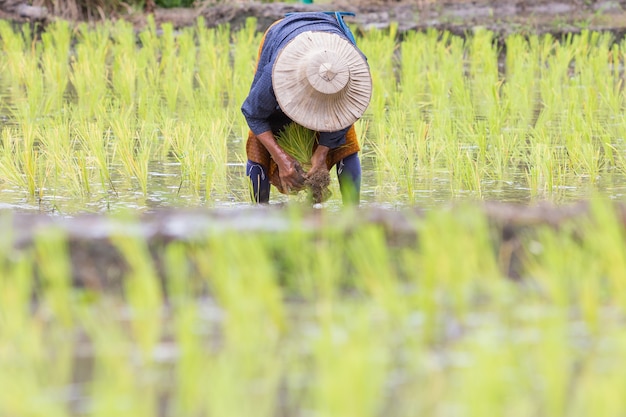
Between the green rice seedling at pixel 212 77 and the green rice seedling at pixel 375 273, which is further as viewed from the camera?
the green rice seedling at pixel 212 77

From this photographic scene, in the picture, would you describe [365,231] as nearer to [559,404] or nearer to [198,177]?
[559,404]

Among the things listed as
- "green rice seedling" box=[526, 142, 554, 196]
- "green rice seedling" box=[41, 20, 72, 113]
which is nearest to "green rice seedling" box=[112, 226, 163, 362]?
"green rice seedling" box=[526, 142, 554, 196]

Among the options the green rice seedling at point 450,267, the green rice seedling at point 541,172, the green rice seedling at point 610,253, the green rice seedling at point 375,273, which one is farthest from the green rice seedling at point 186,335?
the green rice seedling at point 541,172

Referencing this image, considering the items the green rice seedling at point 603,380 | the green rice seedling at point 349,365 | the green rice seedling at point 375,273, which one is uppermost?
the green rice seedling at point 375,273

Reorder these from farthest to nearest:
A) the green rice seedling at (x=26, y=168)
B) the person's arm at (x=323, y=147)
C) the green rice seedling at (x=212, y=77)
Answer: the green rice seedling at (x=212, y=77)
the green rice seedling at (x=26, y=168)
the person's arm at (x=323, y=147)

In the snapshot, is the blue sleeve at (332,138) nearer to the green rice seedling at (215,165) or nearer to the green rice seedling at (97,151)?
the green rice seedling at (215,165)

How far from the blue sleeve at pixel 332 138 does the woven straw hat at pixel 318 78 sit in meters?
0.13

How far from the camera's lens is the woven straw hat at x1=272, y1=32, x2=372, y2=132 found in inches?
140

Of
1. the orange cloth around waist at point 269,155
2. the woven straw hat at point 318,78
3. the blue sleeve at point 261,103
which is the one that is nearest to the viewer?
the woven straw hat at point 318,78

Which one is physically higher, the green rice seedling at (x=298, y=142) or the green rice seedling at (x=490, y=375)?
the green rice seedling at (x=298, y=142)

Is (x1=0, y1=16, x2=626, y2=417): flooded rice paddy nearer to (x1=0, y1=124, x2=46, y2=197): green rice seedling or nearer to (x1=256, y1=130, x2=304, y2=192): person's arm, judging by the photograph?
(x1=256, y1=130, x2=304, y2=192): person's arm

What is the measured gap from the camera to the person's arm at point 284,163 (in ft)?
12.5

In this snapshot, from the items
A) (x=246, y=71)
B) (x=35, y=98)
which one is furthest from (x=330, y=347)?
(x=246, y=71)

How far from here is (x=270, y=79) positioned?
12.1ft
